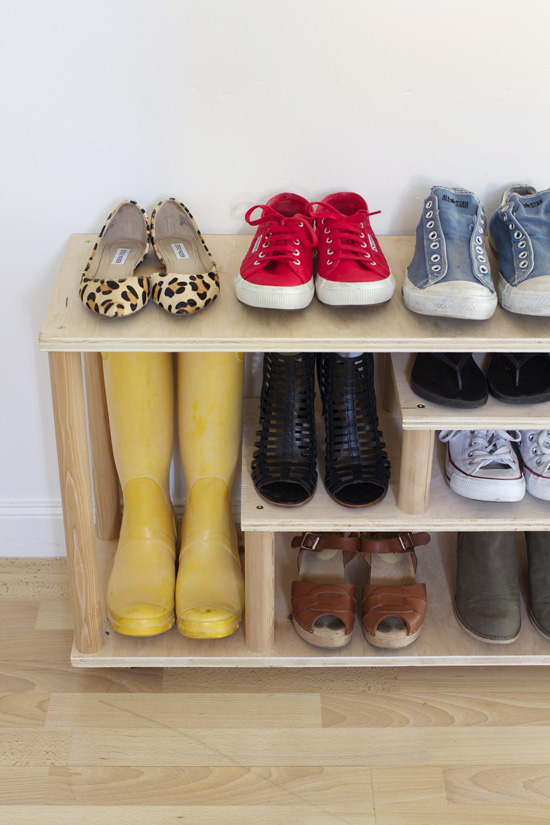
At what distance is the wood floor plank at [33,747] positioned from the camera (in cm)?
135

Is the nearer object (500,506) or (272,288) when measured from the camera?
(272,288)

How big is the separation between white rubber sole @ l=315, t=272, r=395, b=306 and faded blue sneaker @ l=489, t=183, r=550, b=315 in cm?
19

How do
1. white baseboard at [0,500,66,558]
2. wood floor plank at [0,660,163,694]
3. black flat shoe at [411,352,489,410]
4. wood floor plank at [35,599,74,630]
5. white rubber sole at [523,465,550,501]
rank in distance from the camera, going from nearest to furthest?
black flat shoe at [411,352,489,410], white rubber sole at [523,465,550,501], wood floor plank at [0,660,163,694], wood floor plank at [35,599,74,630], white baseboard at [0,500,66,558]

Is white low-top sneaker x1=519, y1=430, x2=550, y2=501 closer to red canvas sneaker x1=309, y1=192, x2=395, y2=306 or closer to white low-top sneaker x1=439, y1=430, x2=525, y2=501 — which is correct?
white low-top sneaker x1=439, y1=430, x2=525, y2=501

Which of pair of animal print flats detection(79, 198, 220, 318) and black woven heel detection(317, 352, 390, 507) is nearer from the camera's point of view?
pair of animal print flats detection(79, 198, 220, 318)

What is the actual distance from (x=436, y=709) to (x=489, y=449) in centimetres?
48

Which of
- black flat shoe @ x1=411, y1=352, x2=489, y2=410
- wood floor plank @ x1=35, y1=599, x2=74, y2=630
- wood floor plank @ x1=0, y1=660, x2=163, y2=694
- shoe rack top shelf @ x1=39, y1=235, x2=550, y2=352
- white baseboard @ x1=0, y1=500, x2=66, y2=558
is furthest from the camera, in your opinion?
white baseboard @ x1=0, y1=500, x2=66, y2=558

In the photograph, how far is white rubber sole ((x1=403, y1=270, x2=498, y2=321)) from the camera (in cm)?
117

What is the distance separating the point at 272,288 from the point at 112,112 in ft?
1.46

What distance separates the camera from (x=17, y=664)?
5.01 ft

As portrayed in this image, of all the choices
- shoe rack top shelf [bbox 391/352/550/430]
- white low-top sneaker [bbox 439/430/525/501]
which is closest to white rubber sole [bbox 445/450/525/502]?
white low-top sneaker [bbox 439/430/525/501]

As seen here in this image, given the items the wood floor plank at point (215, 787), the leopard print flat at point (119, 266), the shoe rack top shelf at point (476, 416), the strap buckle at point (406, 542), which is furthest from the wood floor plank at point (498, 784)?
the leopard print flat at point (119, 266)

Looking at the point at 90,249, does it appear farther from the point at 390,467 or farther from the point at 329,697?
the point at 329,697

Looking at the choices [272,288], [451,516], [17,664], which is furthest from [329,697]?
[272,288]
